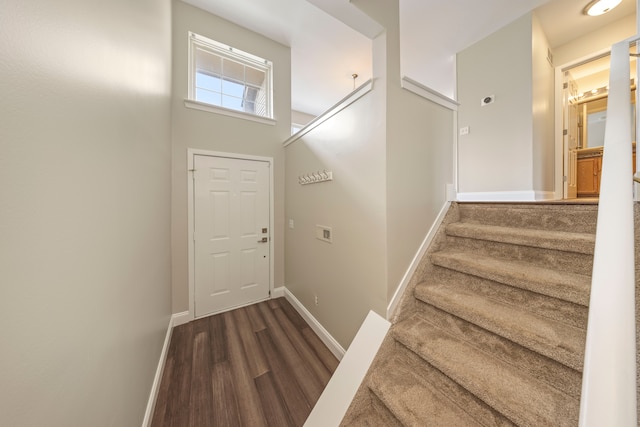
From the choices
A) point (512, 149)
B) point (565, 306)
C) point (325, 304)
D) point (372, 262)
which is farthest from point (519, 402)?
point (512, 149)

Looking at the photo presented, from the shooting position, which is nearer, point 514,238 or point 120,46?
point 120,46

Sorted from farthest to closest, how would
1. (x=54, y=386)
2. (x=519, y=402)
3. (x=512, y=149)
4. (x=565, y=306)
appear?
(x=512, y=149) < (x=565, y=306) < (x=519, y=402) < (x=54, y=386)

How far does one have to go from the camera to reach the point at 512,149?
3072 mm

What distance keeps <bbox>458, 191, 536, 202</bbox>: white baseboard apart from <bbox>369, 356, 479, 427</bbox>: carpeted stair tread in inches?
96.6

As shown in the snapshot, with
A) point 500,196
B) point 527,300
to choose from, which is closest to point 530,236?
point 527,300

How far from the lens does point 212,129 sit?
8.65 ft

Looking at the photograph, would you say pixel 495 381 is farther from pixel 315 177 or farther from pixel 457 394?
pixel 315 177

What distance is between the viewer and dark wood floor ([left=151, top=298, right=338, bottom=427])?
1468 millimetres

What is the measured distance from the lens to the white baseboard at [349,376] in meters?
1.31

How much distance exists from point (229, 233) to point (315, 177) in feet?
4.52

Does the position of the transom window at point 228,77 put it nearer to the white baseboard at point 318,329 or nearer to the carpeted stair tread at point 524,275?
the white baseboard at point 318,329

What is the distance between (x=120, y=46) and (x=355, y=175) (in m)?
1.54

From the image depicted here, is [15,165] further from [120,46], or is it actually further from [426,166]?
[426,166]

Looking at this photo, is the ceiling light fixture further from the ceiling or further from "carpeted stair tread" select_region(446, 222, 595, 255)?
"carpeted stair tread" select_region(446, 222, 595, 255)
